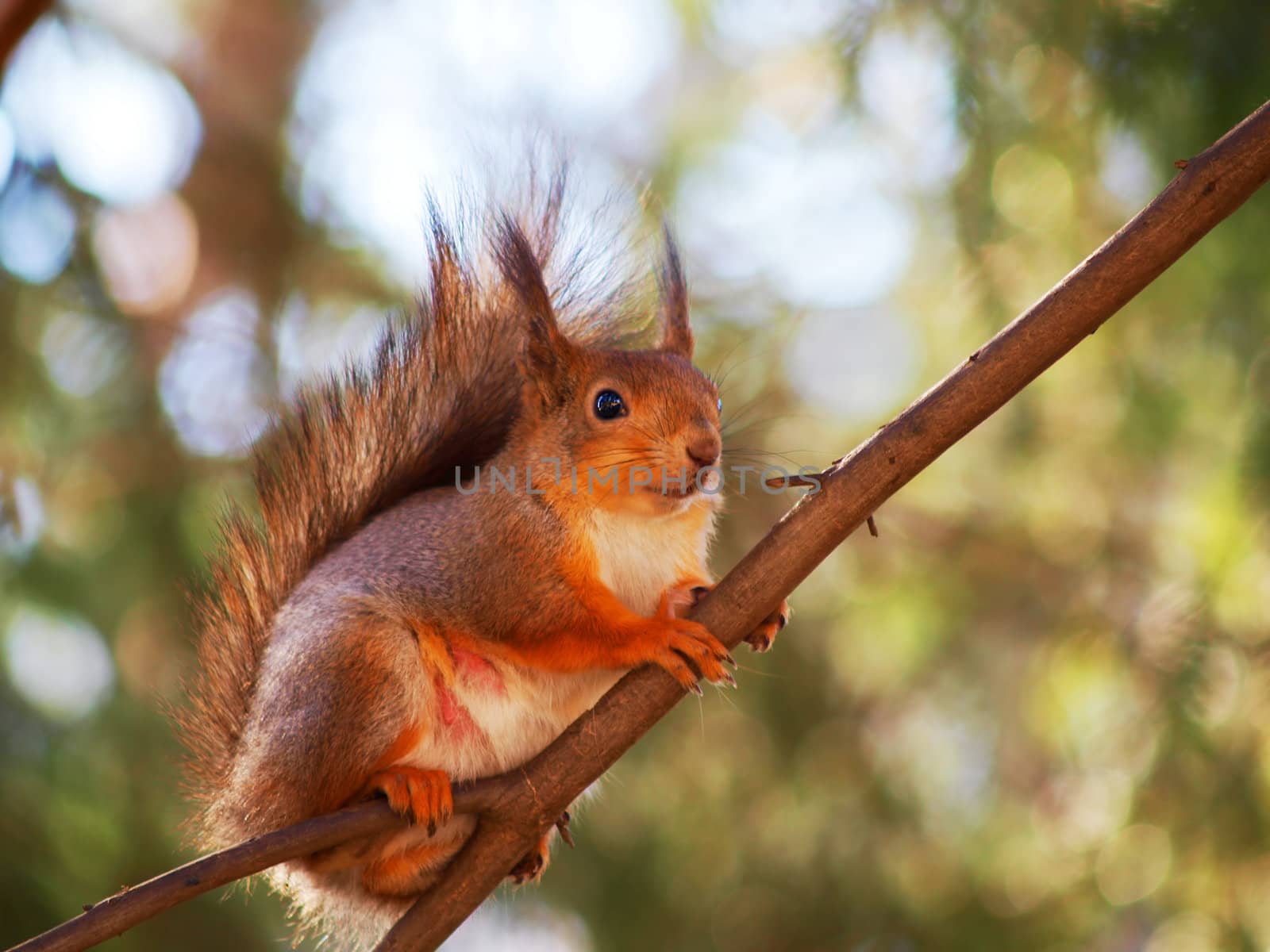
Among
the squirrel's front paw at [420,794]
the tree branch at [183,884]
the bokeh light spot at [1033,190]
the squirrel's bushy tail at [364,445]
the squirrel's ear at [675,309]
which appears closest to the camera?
the tree branch at [183,884]

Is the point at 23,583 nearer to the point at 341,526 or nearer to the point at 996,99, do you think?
the point at 341,526

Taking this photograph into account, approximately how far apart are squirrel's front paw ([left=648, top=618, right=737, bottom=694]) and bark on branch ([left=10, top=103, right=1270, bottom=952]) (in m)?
0.02

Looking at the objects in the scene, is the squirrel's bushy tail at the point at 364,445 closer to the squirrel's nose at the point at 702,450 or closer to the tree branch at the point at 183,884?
the squirrel's nose at the point at 702,450

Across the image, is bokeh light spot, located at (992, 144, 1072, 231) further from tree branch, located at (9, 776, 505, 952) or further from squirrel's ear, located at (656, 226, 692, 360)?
tree branch, located at (9, 776, 505, 952)

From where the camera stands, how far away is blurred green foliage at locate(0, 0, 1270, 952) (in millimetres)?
2965

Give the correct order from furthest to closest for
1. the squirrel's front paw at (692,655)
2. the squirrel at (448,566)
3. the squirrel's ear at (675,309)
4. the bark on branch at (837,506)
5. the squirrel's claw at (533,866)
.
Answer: the squirrel's ear at (675,309) → the squirrel's claw at (533,866) → the squirrel at (448,566) → the squirrel's front paw at (692,655) → the bark on branch at (837,506)

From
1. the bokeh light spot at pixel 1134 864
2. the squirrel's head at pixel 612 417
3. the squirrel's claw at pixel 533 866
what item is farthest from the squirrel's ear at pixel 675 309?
the bokeh light spot at pixel 1134 864

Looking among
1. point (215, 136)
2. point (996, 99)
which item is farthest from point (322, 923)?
point (215, 136)

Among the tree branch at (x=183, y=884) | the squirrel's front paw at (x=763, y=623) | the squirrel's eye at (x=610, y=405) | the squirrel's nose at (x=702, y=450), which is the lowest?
the tree branch at (x=183, y=884)

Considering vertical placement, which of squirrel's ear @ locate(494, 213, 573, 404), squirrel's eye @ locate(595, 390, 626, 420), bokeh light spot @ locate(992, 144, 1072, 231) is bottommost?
squirrel's eye @ locate(595, 390, 626, 420)

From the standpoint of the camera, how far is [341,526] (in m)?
2.72

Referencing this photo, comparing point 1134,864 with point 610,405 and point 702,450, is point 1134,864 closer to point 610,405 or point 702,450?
point 702,450

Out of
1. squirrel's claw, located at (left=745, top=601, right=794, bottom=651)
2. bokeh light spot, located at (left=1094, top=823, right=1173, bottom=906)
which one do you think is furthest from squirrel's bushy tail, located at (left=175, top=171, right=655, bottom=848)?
bokeh light spot, located at (left=1094, top=823, right=1173, bottom=906)

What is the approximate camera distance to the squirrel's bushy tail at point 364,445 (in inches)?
101
